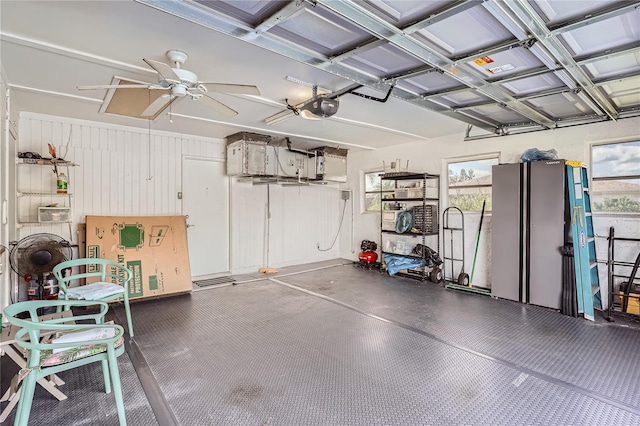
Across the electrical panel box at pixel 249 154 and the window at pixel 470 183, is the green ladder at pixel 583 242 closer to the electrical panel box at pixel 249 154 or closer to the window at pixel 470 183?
the window at pixel 470 183

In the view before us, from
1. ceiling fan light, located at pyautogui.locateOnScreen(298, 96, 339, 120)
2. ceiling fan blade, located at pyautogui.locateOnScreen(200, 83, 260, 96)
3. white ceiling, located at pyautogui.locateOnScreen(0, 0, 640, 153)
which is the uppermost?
white ceiling, located at pyautogui.locateOnScreen(0, 0, 640, 153)

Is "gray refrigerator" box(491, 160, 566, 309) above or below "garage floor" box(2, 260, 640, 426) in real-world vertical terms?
above

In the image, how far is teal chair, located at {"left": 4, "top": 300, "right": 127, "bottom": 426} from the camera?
1.68 metres

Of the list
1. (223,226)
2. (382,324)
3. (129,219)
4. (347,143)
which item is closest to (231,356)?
(382,324)

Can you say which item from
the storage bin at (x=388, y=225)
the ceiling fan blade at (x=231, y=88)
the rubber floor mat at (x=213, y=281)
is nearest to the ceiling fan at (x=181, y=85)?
the ceiling fan blade at (x=231, y=88)

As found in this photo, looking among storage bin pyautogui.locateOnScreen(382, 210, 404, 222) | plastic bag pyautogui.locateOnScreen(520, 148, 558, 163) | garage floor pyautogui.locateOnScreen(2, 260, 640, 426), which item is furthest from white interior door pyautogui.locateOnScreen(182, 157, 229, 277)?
plastic bag pyautogui.locateOnScreen(520, 148, 558, 163)

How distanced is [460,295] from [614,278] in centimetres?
183

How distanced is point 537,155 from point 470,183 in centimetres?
125

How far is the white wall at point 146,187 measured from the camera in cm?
440

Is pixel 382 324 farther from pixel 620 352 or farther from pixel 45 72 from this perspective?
pixel 45 72

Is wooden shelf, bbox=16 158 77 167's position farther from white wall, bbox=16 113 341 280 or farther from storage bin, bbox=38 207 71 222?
storage bin, bbox=38 207 71 222

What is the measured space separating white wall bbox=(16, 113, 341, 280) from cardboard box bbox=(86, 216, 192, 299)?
32cm

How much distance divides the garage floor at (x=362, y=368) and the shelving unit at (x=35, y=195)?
1774 millimetres

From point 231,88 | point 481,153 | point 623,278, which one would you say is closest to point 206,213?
point 231,88
